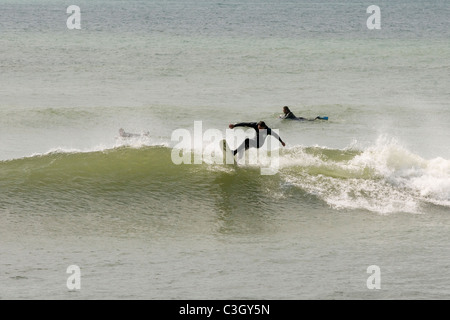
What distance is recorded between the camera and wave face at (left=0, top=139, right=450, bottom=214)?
17.7 meters

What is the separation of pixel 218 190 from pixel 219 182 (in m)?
0.44

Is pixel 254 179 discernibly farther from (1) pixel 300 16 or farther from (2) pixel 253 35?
(1) pixel 300 16

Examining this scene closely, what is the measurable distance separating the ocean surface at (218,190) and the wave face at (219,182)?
0.05 meters

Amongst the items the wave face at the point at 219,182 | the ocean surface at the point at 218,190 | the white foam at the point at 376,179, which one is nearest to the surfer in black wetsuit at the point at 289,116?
the ocean surface at the point at 218,190

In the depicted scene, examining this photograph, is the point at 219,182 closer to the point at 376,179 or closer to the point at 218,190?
the point at 218,190

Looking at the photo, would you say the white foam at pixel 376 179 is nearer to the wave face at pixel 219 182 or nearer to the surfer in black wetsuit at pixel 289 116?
the wave face at pixel 219 182

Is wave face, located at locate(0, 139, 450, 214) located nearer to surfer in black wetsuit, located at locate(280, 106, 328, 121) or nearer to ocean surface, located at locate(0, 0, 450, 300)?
ocean surface, located at locate(0, 0, 450, 300)

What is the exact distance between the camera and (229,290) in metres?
12.5

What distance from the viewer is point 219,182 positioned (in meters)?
18.9

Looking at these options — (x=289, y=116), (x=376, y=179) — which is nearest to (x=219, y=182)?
(x=376, y=179)

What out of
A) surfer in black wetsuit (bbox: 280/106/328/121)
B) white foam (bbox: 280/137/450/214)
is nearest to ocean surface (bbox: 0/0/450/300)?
white foam (bbox: 280/137/450/214)

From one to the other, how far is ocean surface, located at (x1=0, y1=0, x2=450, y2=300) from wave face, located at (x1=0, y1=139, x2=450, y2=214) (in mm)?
53

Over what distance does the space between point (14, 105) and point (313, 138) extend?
14.4 meters
